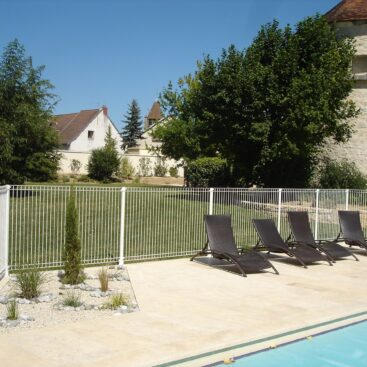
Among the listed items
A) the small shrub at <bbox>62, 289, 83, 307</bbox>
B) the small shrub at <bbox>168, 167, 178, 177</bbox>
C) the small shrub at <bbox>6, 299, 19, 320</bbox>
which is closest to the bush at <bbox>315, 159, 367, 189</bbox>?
the small shrub at <bbox>62, 289, 83, 307</bbox>

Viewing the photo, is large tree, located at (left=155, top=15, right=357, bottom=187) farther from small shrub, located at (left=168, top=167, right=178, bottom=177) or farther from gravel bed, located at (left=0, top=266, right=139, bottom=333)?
small shrub, located at (left=168, top=167, right=178, bottom=177)

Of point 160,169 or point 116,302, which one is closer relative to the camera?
point 116,302

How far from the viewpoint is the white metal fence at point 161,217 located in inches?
467

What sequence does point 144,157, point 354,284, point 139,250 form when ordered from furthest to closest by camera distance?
point 144,157
point 139,250
point 354,284

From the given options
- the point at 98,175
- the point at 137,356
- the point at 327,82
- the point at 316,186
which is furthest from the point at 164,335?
the point at 98,175

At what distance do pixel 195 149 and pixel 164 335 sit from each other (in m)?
27.6

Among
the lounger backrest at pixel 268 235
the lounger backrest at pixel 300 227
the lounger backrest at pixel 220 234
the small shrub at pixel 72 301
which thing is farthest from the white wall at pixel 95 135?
the small shrub at pixel 72 301

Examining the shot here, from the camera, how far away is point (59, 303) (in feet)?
25.2

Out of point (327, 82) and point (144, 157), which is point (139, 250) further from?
point (144, 157)

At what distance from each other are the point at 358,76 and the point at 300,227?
55.3ft

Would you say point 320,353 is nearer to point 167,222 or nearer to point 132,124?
point 167,222

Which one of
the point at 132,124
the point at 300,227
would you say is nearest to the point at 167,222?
the point at 300,227

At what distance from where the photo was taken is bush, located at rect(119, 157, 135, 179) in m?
51.2

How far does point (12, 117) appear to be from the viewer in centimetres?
2716
